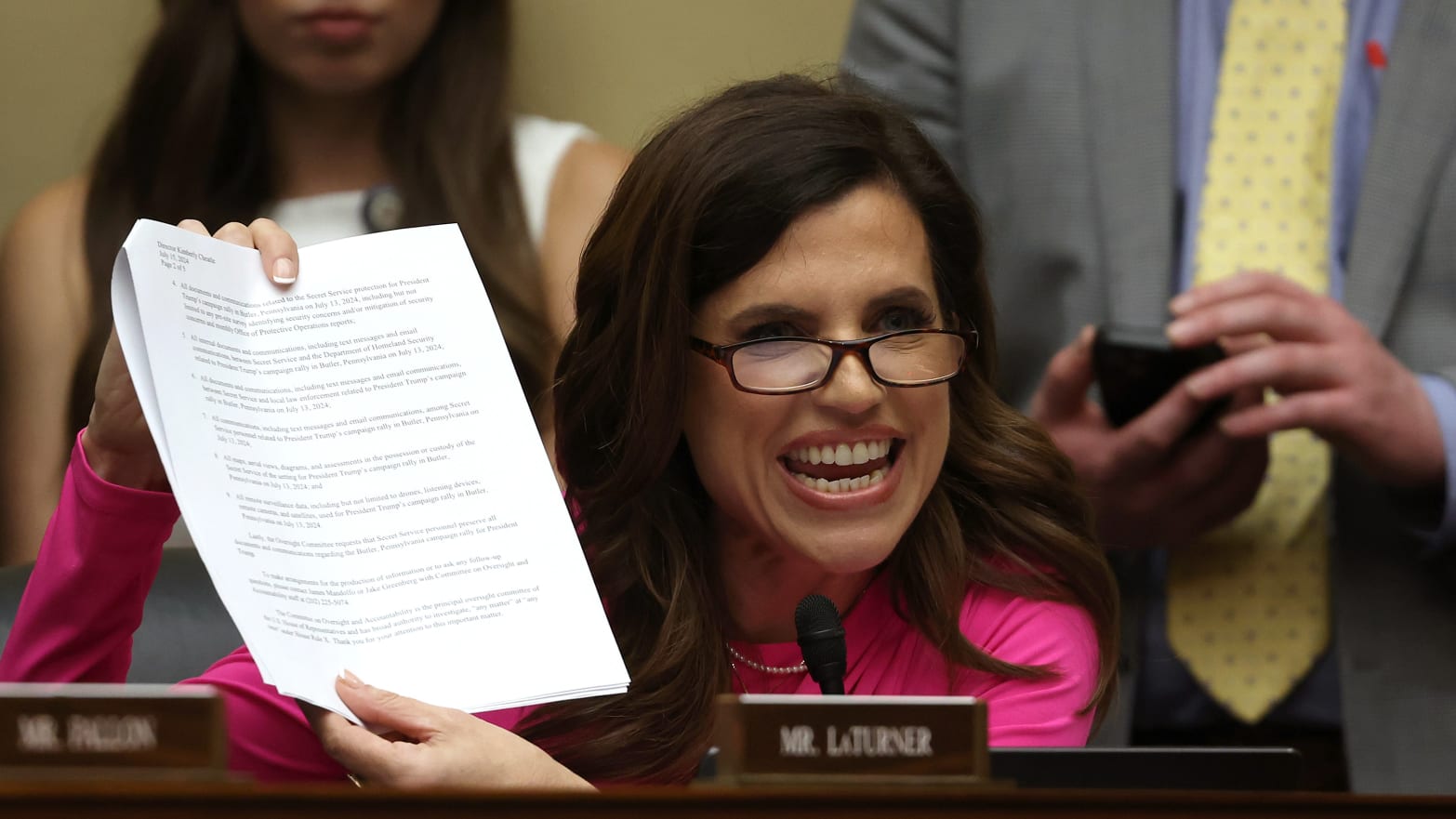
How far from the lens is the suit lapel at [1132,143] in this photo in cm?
175

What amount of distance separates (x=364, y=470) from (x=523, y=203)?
1097mm

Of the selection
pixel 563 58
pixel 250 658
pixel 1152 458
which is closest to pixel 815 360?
pixel 250 658

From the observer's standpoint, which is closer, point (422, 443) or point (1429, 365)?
point (422, 443)

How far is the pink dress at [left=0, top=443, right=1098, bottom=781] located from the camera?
117cm

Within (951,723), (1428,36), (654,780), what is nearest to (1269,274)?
(1428,36)

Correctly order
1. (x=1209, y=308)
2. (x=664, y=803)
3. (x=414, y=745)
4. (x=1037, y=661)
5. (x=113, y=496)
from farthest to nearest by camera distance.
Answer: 1. (x=1209, y=308)
2. (x=1037, y=661)
3. (x=113, y=496)
4. (x=414, y=745)
5. (x=664, y=803)

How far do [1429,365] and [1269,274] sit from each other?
264 mm

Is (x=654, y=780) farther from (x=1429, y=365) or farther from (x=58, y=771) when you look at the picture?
(x=1429, y=365)

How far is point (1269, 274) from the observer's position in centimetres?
156

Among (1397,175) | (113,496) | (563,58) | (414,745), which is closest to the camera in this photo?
(414,745)

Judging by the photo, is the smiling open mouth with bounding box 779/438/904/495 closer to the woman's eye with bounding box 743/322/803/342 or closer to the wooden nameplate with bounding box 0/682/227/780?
the woman's eye with bounding box 743/322/803/342

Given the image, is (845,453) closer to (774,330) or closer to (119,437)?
(774,330)

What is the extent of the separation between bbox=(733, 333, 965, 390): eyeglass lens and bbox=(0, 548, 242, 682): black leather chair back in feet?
1.75

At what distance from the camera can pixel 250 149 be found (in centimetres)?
215
